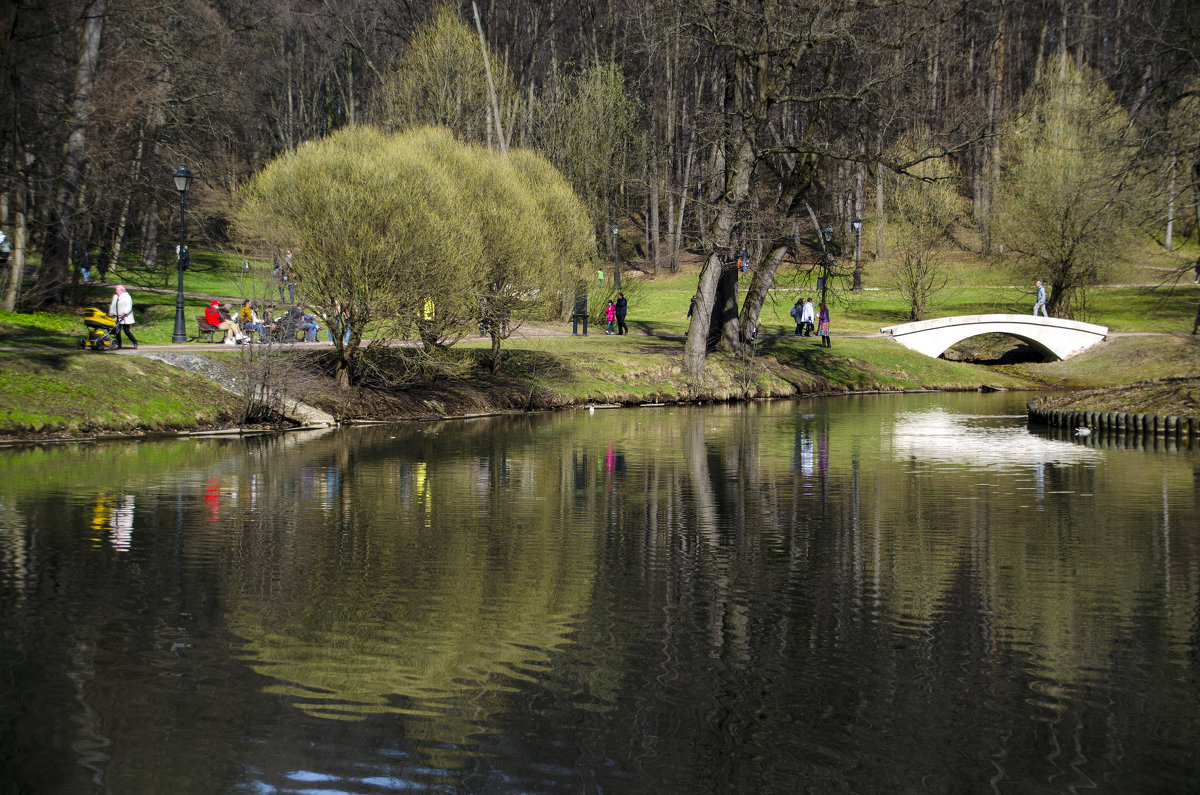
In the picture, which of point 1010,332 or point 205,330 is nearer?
point 205,330

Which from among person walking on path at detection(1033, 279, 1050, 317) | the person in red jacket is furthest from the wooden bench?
person walking on path at detection(1033, 279, 1050, 317)

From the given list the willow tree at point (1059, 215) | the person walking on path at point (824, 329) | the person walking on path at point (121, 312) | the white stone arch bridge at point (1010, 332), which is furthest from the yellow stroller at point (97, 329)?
the willow tree at point (1059, 215)

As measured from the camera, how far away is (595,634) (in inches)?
383

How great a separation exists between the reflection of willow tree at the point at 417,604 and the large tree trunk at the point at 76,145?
19556 mm

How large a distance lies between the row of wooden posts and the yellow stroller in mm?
23626

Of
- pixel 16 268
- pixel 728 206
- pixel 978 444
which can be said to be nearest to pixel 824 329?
pixel 728 206

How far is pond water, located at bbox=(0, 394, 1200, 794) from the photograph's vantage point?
7117 mm

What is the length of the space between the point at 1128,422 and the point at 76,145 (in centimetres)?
3006

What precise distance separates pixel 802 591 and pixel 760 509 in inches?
202

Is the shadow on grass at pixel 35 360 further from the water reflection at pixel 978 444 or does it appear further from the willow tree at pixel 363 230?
the water reflection at pixel 978 444

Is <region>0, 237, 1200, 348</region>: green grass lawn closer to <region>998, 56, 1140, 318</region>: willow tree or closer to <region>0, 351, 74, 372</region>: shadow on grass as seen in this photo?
<region>998, 56, 1140, 318</region>: willow tree

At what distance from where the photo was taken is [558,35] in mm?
A: 74938

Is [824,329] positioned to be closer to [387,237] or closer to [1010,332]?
[1010,332]

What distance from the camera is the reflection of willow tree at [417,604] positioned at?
8.38m
